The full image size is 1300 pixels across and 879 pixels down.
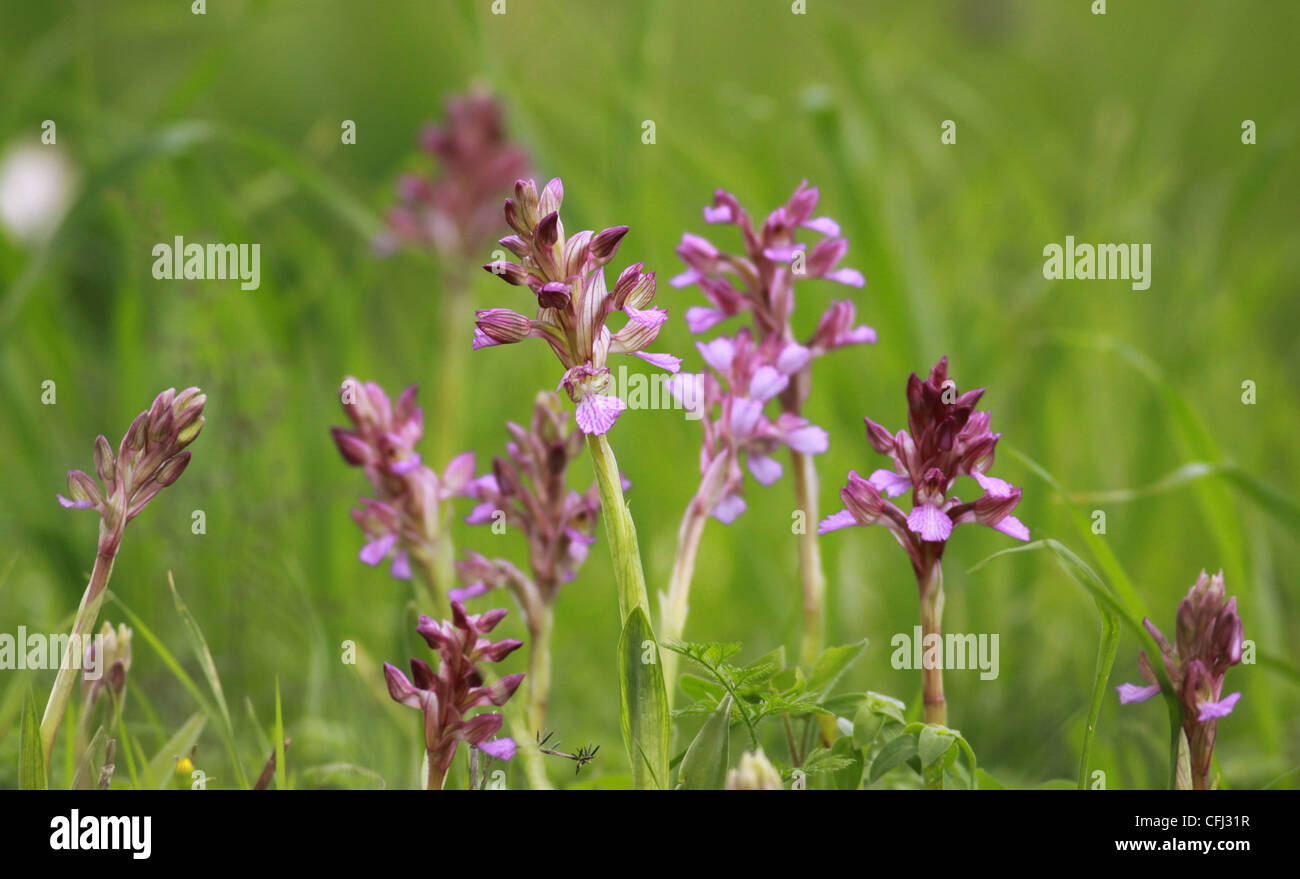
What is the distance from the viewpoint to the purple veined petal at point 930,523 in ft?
3.49

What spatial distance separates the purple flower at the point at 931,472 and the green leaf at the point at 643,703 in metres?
0.20

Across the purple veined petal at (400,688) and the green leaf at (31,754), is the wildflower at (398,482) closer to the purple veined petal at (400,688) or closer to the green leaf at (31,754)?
the purple veined petal at (400,688)

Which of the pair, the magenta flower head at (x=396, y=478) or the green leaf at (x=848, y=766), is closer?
the green leaf at (x=848, y=766)

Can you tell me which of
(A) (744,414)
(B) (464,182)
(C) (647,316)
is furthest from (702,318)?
(B) (464,182)

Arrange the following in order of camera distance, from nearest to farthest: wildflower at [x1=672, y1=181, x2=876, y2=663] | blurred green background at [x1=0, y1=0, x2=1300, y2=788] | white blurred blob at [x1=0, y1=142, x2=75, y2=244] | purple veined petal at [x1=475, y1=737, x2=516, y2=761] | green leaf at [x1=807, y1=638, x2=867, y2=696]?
purple veined petal at [x1=475, y1=737, x2=516, y2=761] → green leaf at [x1=807, y1=638, x2=867, y2=696] → wildflower at [x1=672, y1=181, x2=876, y2=663] → blurred green background at [x1=0, y1=0, x2=1300, y2=788] → white blurred blob at [x1=0, y1=142, x2=75, y2=244]

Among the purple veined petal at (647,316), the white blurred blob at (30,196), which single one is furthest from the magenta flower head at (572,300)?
the white blurred blob at (30,196)

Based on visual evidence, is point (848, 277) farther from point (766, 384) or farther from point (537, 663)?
point (537, 663)

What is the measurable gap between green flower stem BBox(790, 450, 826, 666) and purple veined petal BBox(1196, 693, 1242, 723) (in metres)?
0.42

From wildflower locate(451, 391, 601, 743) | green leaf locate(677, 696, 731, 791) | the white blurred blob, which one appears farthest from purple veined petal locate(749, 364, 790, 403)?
the white blurred blob

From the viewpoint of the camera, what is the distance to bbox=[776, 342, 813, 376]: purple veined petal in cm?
125

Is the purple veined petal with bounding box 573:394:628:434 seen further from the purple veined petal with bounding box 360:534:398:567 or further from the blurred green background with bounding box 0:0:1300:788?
the blurred green background with bounding box 0:0:1300:788

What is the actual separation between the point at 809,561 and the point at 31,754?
856 mm

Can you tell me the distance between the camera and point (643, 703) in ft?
3.67
